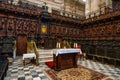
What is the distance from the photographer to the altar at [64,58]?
16.4ft

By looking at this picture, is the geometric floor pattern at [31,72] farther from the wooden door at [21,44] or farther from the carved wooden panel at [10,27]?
the carved wooden panel at [10,27]

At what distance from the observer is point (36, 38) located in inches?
399

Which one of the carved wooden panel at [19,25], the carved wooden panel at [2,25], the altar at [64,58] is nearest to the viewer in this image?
the altar at [64,58]

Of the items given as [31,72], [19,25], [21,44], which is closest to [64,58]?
[31,72]

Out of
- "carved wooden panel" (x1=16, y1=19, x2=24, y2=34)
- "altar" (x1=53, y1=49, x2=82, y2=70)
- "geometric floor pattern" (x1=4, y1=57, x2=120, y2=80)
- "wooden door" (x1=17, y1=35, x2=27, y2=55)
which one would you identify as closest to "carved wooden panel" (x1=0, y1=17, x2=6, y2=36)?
"carved wooden panel" (x1=16, y1=19, x2=24, y2=34)

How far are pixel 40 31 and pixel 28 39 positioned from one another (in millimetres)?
1598

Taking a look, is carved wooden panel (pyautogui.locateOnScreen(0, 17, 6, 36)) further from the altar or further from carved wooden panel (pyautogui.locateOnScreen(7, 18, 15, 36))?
the altar

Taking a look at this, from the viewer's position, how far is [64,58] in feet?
17.3

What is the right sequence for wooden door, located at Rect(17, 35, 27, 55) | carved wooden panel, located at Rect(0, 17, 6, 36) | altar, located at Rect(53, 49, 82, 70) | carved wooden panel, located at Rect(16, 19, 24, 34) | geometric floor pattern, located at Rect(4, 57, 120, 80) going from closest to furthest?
1. geometric floor pattern, located at Rect(4, 57, 120, 80)
2. altar, located at Rect(53, 49, 82, 70)
3. carved wooden panel, located at Rect(0, 17, 6, 36)
4. wooden door, located at Rect(17, 35, 27, 55)
5. carved wooden panel, located at Rect(16, 19, 24, 34)

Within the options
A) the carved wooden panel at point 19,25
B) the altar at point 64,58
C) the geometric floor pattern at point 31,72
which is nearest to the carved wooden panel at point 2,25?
the carved wooden panel at point 19,25

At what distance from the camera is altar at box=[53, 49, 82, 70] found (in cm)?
500

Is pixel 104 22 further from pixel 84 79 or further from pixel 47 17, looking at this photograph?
pixel 84 79

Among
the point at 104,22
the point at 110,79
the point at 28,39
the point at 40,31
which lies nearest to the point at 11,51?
the point at 28,39

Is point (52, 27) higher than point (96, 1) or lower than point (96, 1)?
lower
